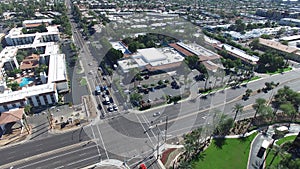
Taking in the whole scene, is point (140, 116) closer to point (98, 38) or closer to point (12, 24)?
point (98, 38)

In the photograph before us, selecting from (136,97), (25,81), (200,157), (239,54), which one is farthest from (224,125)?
(25,81)

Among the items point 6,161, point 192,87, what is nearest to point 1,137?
point 6,161

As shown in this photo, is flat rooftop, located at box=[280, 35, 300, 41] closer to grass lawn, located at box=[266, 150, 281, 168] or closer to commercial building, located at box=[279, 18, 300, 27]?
commercial building, located at box=[279, 18, 300, 27]

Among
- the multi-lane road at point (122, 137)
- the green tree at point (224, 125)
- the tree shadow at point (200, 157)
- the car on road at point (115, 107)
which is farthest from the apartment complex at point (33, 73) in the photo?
the green tree at point (224, 125)

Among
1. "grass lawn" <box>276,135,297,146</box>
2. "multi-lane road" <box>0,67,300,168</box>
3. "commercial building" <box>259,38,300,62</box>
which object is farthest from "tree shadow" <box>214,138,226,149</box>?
"commercial building" <box>259,38,300,62</box>

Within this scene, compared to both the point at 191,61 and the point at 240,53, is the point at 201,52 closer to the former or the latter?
the point at 191,61
